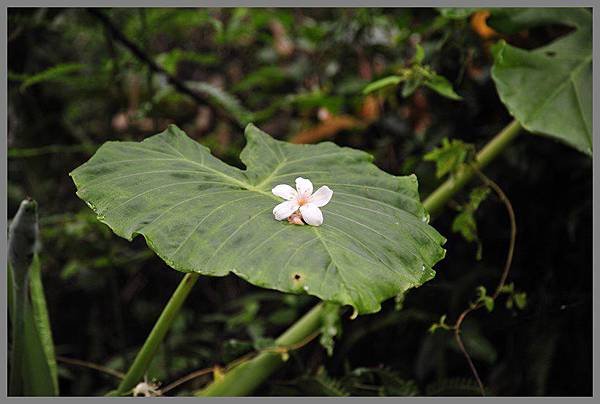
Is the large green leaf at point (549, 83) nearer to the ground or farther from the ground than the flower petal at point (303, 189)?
farther from the ground

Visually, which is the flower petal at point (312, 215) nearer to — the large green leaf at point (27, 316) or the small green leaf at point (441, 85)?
the large green leaf at point (27, 316)

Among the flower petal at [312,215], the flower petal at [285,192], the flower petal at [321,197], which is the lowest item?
the flower petal at [312,215]

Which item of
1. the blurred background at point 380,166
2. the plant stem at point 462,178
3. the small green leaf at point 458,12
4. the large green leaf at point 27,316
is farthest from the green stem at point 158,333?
the small green leaf at point 458,12

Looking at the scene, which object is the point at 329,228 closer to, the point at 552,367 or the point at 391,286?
the point at 391,286

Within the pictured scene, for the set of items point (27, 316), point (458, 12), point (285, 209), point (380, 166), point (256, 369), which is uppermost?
point (458, 12)

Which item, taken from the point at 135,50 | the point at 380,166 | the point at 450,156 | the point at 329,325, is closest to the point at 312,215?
the point at 329,325

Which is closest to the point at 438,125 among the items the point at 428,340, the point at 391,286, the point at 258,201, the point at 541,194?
the point at 541,194

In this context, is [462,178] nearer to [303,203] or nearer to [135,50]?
[303,203]
